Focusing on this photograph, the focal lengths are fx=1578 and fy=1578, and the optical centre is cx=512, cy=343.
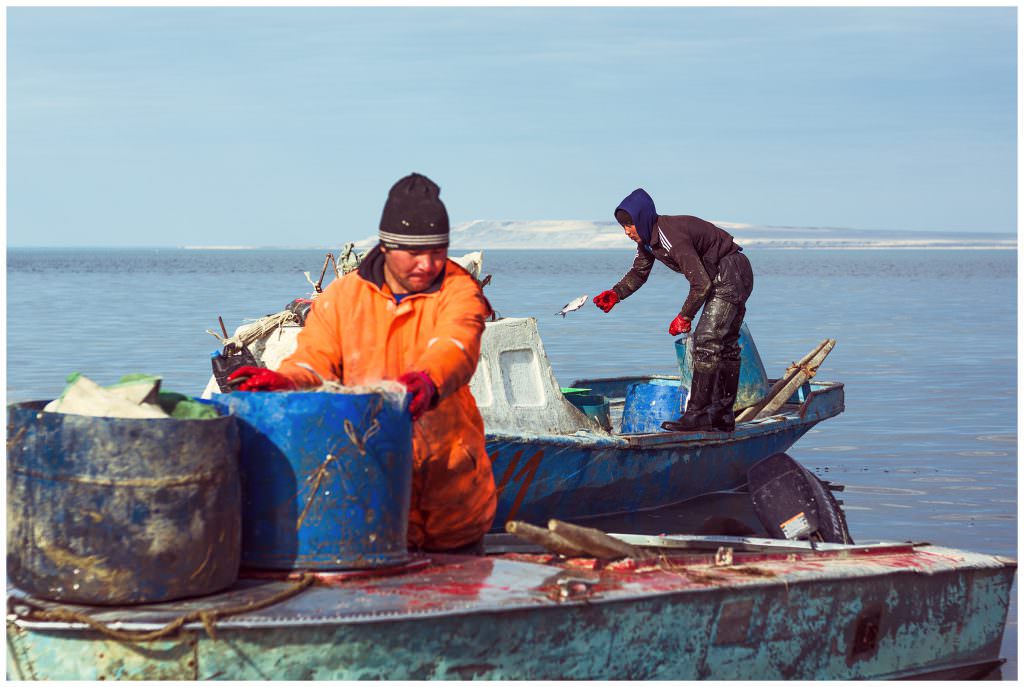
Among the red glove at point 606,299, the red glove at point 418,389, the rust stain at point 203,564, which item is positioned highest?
the red glove at point 606,299

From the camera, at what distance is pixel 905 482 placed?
1425cm

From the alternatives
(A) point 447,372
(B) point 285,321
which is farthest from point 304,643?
(B) point 285,321

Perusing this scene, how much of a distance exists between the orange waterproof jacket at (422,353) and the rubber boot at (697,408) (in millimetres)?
5894

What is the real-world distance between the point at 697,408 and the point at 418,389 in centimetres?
684

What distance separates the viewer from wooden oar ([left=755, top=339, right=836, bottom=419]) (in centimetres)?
1402

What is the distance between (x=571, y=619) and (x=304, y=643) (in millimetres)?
1036

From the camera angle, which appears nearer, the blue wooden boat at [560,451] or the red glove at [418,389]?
the red glove at [418,389]

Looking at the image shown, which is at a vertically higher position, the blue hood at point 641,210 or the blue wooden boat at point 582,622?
the blue hood at point 641,210

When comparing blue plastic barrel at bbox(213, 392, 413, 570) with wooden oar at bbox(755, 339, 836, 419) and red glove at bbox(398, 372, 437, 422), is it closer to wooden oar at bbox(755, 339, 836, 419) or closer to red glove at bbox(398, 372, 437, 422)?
red glove at bbox(398, 372, 437, 422)

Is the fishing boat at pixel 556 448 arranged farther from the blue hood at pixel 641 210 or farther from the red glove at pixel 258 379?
the red glove at pixel 258 379

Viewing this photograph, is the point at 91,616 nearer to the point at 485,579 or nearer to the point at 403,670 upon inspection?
the point at 403,670

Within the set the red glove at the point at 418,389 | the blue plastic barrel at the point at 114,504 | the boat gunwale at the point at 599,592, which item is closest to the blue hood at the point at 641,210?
the boat gunwale at the point at 599,592

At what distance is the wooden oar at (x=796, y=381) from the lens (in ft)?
46.0

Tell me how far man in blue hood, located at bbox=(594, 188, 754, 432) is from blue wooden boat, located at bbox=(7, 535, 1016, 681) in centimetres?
399
